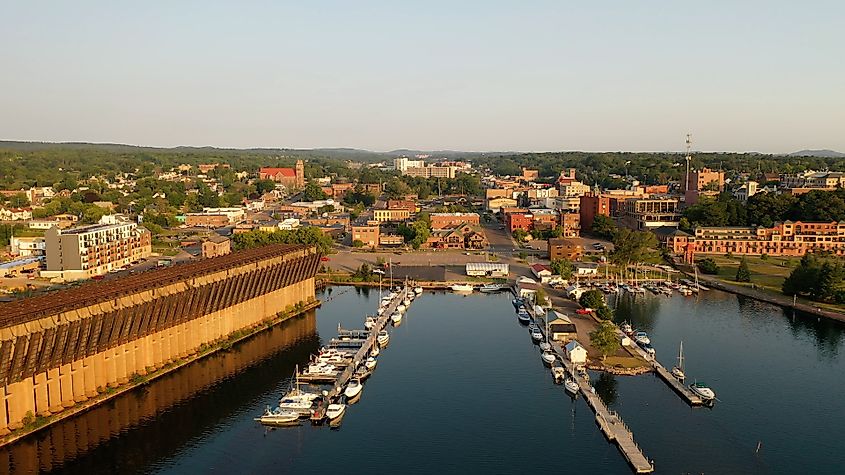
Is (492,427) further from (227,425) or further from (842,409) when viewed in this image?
(842,409)

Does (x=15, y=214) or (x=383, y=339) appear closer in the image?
(x=383, y=339)

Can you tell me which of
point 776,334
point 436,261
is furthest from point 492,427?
point 436,261

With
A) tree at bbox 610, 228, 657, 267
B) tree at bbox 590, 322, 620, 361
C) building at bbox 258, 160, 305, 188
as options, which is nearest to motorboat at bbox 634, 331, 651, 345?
tree at bbox 590, 322, 620, 361

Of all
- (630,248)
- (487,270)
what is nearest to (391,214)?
(487,270)

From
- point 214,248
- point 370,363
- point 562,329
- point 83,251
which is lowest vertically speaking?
point 370,363

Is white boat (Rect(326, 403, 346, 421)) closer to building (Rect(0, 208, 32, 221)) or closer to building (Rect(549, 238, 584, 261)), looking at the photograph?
building (Rect(549, 238, 584, 261))

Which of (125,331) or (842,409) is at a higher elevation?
(125,331)

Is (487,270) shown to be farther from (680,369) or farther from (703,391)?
(703,391)

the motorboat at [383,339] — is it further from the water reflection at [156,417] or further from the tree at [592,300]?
the tree at [592,300]
